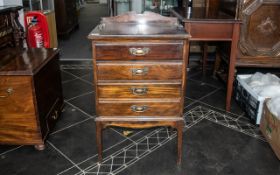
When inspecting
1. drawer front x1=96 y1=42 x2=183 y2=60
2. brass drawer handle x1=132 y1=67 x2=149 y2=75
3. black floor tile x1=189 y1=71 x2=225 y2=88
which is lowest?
black floor tile x1=189 y1=71 x2=225 y2=88

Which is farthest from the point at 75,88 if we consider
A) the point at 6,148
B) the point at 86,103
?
the point at 6,148

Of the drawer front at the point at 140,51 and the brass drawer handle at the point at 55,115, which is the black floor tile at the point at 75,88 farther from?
the drawer front at the point at 140,51

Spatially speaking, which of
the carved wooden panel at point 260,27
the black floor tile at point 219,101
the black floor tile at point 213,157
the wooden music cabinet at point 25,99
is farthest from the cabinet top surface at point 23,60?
the carved wooden panel at point 260,27

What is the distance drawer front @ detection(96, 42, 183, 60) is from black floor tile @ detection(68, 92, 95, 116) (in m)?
1.10

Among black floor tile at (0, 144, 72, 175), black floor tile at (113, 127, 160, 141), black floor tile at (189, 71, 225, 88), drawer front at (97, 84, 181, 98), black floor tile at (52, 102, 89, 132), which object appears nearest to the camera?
drawer front at (97, 84, 181, 98)

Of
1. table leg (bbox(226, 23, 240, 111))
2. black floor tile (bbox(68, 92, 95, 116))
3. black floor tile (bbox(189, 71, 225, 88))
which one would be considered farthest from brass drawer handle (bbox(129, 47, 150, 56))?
black floor tile (bbox(189, 71, 225, 88))

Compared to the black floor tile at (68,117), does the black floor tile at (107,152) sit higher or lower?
lower

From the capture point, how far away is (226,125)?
95.3 inches

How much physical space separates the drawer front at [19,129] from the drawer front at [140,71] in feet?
2.22

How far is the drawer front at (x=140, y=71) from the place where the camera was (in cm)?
168

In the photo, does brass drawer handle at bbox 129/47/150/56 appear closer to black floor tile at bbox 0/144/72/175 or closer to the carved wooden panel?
black floor tile at bbox 0/144/72/175

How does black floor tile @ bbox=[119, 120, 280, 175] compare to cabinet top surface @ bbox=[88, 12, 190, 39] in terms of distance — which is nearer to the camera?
cabinet top surface @ bbox=[88, 12, 190, 39]

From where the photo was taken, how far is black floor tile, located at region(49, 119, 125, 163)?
2.04 meters

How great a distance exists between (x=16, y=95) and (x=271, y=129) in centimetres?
185
